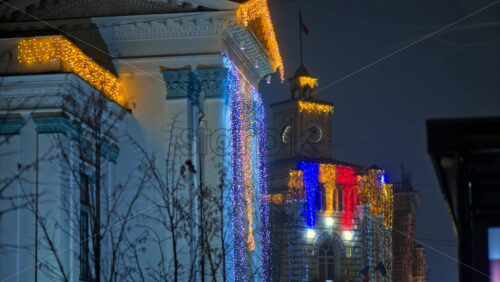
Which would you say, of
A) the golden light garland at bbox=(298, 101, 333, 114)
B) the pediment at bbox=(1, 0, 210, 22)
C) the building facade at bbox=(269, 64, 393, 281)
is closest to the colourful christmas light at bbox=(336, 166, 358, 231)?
the building facade at bbox=(269, 64, 393, 281)

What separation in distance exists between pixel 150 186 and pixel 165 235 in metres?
1.65

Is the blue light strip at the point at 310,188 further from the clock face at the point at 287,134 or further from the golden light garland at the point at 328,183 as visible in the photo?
the clock face at the point at 287,134

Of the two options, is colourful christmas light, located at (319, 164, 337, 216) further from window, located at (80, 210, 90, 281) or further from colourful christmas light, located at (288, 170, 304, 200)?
window, located at (80, 210, 90, 281)

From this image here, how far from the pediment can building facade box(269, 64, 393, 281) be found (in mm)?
51141

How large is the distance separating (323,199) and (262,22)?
172 feet

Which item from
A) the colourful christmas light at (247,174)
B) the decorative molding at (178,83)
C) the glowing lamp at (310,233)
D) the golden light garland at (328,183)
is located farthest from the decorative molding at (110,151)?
the golden light garland at (328,183)

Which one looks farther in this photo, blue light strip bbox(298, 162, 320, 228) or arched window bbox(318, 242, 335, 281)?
arched window bbox(318, 242, 335, 281)

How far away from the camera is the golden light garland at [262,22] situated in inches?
1352

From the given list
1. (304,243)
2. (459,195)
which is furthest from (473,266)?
(304,243)

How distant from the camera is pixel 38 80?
93.8ft

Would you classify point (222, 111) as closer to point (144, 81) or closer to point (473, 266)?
point (144, 81)

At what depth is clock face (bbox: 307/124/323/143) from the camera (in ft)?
303

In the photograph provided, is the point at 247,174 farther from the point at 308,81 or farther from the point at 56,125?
the point at 308,81

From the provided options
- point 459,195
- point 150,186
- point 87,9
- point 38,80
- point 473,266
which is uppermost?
point 87,9
